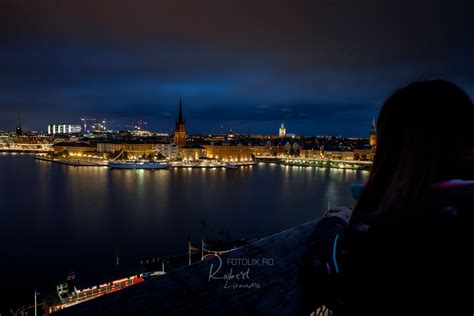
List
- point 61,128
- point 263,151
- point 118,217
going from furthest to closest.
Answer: point 61,128 < point 263,151 < point 118,217

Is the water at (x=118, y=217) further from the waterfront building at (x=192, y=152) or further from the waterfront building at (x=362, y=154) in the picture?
the waterfront building at (x=362, y=154)

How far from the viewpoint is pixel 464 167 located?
0.28m

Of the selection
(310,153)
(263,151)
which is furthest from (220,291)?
(263,151)

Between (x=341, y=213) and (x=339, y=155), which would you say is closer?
(x=341, y=213)

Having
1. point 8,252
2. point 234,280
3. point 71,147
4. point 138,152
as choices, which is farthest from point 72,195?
point 71,147

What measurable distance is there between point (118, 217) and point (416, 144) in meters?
9.23

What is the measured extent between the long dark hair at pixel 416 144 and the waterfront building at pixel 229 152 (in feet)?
91.1

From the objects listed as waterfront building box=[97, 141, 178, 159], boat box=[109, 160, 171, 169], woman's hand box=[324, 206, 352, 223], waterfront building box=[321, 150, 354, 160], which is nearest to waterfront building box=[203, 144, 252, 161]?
waterfront building box=[97, 141, 178, 159]

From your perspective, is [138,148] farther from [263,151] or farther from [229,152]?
[263,151]

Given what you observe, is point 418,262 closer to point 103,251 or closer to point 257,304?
point 257,304

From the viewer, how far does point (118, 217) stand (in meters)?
8.71

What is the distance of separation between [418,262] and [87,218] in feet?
31.2

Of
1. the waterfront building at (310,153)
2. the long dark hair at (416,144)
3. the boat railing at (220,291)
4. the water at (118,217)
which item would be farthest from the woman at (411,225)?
the waterfront building at (310,153)

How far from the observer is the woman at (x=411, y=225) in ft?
0.82
